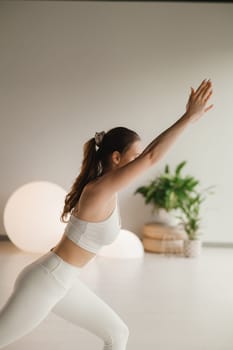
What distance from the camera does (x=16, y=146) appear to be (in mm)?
5449

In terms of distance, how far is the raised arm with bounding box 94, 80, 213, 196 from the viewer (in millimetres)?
1658

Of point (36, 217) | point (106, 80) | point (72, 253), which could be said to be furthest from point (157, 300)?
point (106, 80)

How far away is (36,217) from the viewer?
4.41 m

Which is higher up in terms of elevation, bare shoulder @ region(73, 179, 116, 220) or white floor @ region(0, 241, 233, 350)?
bare shoulder @ region(73, 179, 116, 220)

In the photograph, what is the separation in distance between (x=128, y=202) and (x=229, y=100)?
158 cm

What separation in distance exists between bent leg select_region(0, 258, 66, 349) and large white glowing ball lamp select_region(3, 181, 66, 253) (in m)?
2.65

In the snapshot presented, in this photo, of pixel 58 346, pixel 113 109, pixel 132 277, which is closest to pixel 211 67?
pixel 113 109

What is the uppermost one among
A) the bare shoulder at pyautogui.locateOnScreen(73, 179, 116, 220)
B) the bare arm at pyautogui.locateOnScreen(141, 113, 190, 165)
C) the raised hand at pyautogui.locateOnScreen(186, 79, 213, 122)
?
the raised hand at pyautogui.locateOnScreen(186, 79, 213, 122)

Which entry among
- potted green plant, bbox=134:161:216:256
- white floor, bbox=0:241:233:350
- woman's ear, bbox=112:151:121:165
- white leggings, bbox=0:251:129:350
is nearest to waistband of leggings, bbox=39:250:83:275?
white leggings, bbox=0:251:129:350

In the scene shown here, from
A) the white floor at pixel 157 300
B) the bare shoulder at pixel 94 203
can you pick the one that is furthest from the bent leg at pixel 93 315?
the white floor at pixel 157 300

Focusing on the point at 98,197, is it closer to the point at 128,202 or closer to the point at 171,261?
the point at 171,261

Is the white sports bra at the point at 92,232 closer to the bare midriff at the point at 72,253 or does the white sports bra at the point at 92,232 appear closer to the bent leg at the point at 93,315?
the bare midriff at the point at 72,253

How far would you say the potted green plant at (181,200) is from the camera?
16.4 feet

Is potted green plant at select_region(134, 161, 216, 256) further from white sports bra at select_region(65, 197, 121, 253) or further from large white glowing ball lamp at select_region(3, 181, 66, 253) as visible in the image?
white sports bra at select_region(65, 197, 121, 253)
